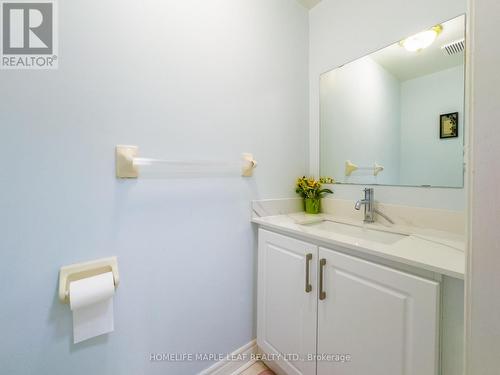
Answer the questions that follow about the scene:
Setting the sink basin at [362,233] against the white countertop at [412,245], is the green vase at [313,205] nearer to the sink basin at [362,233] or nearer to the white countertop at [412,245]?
the sink basin at [362,233]

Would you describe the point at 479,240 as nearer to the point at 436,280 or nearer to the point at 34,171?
the point at 436,280

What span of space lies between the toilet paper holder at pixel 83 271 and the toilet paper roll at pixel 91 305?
0.08 feet

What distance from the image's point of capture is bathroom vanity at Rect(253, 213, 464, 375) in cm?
65

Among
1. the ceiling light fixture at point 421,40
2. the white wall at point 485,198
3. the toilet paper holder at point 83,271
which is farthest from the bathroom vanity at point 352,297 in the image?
the ceiling light fixture at point 421,40

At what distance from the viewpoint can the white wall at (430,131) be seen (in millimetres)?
971

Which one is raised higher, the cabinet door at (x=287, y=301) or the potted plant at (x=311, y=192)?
the potted plant at (x=311, y=192)

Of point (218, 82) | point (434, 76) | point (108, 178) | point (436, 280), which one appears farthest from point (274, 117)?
point (436, 280)

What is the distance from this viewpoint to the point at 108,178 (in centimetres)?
85

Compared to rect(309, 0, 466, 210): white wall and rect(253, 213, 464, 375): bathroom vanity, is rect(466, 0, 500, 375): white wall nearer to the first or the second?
rect(253, 213, 464, 375): bathroom vanity

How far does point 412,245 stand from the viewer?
81cm

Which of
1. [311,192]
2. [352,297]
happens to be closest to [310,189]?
[311,192]

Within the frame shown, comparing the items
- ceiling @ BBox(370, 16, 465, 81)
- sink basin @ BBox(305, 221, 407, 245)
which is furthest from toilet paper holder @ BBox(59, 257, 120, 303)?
ceiling @ BBox(370, 16, 465, 81)

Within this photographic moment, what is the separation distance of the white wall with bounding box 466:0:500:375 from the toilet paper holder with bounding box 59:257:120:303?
106cm
